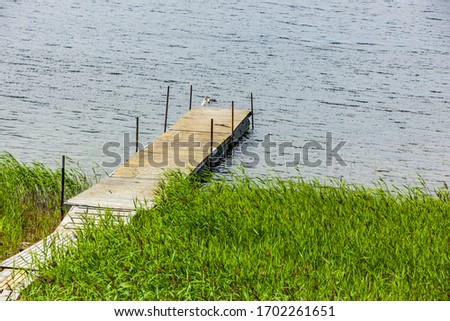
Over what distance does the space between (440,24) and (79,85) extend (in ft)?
110

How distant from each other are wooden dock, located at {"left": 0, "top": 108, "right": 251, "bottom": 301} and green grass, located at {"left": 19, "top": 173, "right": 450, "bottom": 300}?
44 cm

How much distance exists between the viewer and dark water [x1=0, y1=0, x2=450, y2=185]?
27938 millimetres

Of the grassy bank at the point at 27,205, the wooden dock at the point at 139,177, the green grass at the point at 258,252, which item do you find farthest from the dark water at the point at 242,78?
the green grass at the point at 258,252

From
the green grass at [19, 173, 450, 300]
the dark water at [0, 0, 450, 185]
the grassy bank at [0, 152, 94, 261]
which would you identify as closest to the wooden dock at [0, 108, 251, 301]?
the green grass at [19, 173, 450, 300]

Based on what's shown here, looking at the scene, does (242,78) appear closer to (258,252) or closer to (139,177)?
(139,177)

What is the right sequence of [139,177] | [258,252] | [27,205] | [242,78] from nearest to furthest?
[258,252]
[27,205]
[139,177]
[242,78]

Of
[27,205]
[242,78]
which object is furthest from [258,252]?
[242,78]

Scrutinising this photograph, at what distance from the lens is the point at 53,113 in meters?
31.4

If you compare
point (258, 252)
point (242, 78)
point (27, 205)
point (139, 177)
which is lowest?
point (242, 78)

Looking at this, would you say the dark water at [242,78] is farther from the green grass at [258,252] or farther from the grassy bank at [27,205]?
the green grass at [258,252]

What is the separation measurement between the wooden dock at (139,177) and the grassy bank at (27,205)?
27.3 inches

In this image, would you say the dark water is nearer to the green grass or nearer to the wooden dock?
the wooden dock

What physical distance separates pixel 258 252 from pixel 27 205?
7.00 m

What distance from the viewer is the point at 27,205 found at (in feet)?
59.3
